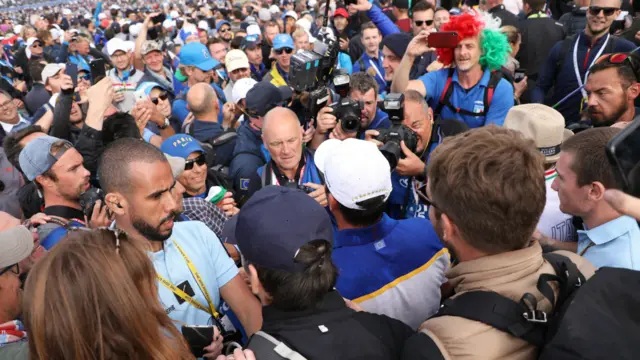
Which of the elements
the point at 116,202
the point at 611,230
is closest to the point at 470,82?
the point at 611,230

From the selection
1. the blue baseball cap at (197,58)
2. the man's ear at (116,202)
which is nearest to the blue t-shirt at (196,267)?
the man's ear at (116,202)

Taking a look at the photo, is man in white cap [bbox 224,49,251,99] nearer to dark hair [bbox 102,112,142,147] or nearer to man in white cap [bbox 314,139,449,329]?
dark hair [bbox 102,112,142,147]

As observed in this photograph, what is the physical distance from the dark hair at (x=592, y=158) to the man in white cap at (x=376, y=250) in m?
0.62

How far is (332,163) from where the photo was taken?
1995mm

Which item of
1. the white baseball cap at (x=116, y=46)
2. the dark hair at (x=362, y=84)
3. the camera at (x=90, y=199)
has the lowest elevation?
the white baseball cap at (x=116, y=46)

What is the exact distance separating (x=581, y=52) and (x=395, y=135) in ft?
8.98

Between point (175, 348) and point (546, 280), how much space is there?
3.47ft

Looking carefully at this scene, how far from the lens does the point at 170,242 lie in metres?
2.19

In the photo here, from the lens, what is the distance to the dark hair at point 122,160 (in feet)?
7.51

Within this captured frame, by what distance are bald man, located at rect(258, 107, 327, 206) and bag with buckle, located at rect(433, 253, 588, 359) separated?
1.91m

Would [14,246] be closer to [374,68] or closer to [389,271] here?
[389,271]

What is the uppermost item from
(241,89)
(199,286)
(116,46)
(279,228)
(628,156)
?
(628,156)

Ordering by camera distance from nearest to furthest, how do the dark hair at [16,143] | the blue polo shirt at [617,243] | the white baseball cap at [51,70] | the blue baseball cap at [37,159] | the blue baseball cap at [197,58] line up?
1. the blue polo shirt at [617,243]
2. the blue baseball cap at [37,159]
3. the dark hair at [16,143]
4. the white baseball cap at [51,70]
5. the blue baseball cap at [197,58]

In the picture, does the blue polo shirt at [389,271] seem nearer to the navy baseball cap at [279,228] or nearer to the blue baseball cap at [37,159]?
the navy baseball cap at [279,228]
